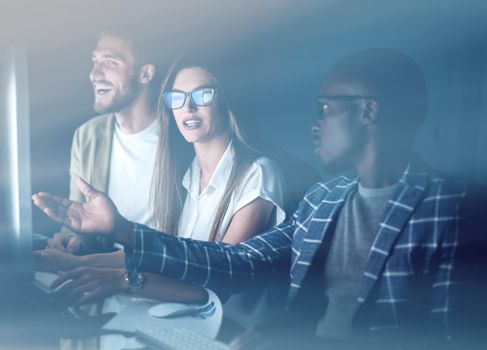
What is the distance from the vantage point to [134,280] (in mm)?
2104

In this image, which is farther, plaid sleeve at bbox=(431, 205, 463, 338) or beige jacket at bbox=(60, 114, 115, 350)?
beige jacket at bbox=(60, 114, 115, 350)

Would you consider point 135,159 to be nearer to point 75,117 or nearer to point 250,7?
point 75,117

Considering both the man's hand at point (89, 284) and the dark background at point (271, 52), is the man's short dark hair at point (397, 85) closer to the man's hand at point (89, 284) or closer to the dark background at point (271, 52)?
the dark background at point (271, 52)

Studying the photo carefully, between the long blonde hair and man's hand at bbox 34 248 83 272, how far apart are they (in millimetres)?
318

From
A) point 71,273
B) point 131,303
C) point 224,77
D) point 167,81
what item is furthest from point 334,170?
point 71,273

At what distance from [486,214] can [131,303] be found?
45.2 inches

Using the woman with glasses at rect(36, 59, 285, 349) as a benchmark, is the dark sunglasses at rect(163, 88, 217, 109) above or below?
above

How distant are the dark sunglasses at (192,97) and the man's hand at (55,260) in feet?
1.97

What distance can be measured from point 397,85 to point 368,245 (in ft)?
1.58

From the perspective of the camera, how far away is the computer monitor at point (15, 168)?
2088 millimetres

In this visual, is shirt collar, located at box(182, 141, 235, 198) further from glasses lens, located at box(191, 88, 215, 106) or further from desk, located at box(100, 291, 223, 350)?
desk, located at box(100, 291, 223, 350)

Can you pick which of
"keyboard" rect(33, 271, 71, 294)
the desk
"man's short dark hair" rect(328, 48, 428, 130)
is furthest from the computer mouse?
"man's short dark hair" rect(328, 48, 428, 130)

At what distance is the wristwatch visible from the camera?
6.86 feet

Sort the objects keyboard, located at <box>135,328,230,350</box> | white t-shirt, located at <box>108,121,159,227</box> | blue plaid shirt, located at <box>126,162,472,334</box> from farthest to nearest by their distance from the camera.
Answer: white t-shirt, located at <box>108,121,159,227</box>
keyboard, located at <box>135,328,230,350</box>
blue plaid shirt, located at <box>126,162,472,334</box>
